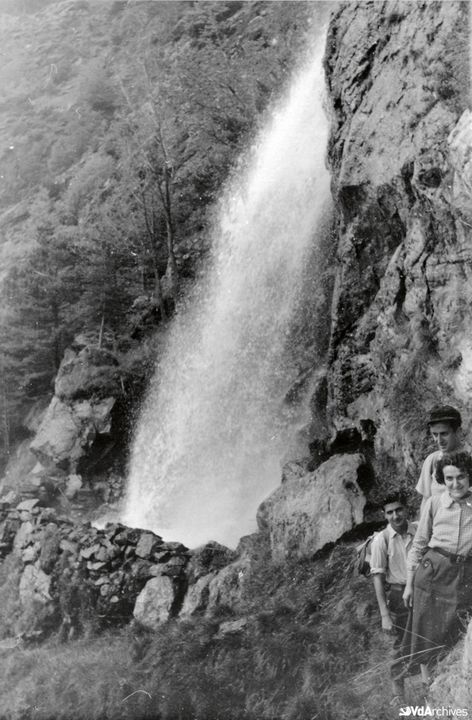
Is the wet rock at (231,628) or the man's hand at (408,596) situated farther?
the wet rock at (231,628)

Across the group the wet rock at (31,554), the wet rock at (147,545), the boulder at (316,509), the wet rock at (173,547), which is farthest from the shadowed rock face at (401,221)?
the wet rock at (31,554)

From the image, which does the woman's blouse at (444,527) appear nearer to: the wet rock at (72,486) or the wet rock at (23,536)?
the wet rock at (23,536)

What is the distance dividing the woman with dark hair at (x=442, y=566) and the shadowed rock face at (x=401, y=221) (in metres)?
2.92

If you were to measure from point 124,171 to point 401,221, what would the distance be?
18486 mm

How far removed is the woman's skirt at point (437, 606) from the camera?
4.25m

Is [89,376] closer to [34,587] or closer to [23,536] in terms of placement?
[23,536]

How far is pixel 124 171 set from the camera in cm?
2536

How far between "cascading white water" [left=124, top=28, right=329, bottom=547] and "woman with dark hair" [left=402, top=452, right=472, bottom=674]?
23.6 ft

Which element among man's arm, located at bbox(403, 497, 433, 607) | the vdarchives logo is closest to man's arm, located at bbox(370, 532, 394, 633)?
man's arm, located at bbox(403, 497, 433, 607)

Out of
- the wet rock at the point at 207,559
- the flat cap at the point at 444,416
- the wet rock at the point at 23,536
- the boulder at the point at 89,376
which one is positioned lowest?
the flat cap at the point at 444,416

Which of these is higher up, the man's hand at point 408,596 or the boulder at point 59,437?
the boulder at point 59,437

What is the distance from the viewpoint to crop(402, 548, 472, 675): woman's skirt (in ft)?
13.9

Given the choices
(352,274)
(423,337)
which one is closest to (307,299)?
(352,274)

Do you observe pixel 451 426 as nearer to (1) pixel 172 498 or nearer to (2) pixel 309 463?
(2) pixel 309 463
